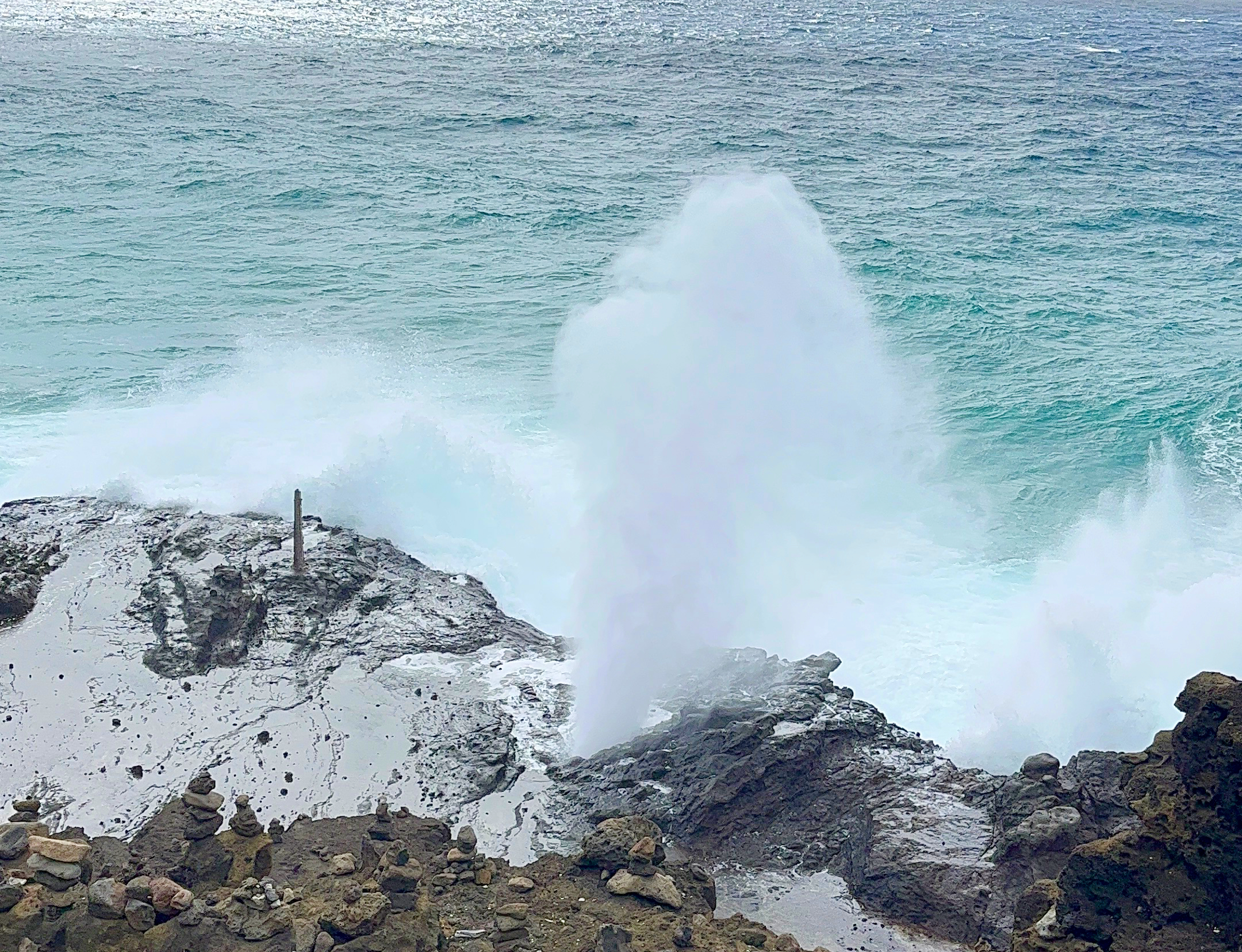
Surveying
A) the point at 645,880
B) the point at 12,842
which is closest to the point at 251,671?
the point at 12,842

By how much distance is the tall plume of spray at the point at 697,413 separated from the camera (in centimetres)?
1761

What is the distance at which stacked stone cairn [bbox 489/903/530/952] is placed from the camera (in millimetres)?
11336

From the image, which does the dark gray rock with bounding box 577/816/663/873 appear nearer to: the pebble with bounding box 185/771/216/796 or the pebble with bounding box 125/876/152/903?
the pebble with bounding box 185/771/216/796

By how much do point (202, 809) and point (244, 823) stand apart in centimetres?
43

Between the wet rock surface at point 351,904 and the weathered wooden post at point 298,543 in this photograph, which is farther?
the weathered wooden post at point 298,543

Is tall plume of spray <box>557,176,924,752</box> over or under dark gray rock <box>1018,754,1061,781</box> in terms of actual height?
over

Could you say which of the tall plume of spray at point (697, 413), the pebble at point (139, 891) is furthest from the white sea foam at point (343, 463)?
the pebble at point (139, 891)

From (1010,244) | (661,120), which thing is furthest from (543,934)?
(661,120)

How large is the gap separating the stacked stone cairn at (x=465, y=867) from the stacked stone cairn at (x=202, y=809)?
2209 millimetres

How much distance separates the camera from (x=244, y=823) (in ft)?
41.3

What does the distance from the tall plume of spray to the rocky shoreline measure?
1003 mm

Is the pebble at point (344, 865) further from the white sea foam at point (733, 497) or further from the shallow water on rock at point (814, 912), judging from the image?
the white sea foam at point (733, 497)

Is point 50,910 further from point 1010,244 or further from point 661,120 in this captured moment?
point 661,120

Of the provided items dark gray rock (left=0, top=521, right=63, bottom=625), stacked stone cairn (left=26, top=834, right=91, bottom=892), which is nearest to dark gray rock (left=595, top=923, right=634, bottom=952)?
stacked stone cairn (left=26, top=834, right=91, bottom=892)
